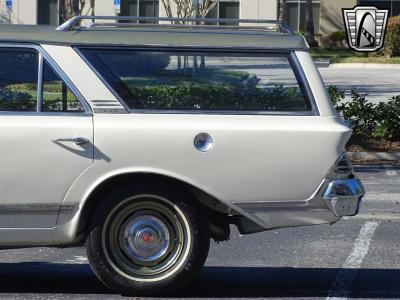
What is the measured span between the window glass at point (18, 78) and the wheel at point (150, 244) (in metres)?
0.87

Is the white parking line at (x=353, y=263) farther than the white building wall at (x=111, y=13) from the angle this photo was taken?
No

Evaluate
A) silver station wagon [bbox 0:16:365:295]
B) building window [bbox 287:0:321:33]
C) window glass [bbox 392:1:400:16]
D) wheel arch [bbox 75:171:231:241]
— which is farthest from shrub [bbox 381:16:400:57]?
wheel arch [bbox 75:171:231:241]

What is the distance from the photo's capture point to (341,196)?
689 cm

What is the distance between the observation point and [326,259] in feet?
28.4

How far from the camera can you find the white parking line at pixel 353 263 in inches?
288

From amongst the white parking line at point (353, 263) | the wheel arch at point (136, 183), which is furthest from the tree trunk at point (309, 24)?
the wheel arch at point (136, 183)

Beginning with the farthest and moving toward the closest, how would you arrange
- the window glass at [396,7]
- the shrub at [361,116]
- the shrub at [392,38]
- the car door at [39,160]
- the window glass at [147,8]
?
the window glass at [396,7], the window glass at [147,8], the shrub at [392,38], the shrub at [361,116], the car door at [39,160]

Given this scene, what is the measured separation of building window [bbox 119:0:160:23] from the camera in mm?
51469

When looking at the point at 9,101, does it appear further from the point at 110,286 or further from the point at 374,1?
the point at 374,1

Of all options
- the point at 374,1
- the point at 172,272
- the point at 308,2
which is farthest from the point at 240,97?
the point at 374,1

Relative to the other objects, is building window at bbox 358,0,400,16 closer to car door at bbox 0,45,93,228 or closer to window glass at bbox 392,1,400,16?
window glass at bbox 392,1,400,16

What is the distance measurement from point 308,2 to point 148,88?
43.8 metres

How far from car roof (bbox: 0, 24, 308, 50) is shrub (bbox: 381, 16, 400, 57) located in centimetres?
3893

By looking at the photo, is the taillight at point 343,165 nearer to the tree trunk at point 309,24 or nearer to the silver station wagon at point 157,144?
the silver station wagon at point 157,144
